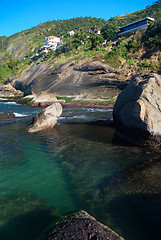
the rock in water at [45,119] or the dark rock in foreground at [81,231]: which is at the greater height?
the rock in water at [45,119]

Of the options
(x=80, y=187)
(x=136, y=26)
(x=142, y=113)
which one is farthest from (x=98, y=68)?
(x=80, y=187)

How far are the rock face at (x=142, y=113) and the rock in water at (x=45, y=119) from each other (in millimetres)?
4617

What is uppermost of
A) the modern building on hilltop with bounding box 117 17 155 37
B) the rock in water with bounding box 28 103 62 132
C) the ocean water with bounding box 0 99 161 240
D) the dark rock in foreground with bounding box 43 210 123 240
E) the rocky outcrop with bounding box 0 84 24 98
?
the modern building on hilltop with bounding box 117 17 155 37

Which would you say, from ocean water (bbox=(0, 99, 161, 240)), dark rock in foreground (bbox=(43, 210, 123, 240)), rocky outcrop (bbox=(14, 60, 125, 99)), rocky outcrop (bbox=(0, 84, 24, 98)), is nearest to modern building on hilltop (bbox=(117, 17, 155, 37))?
rocky outcrop (bbox=(14, 60, 125, 99))

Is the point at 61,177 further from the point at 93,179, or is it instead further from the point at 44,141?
the point at 44,141

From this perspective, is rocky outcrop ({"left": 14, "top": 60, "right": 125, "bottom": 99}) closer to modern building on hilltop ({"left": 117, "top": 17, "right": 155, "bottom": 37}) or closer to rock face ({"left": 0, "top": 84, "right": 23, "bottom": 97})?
rock face ({"left": 0, "top": 84, "right": 23, "bottom": 97})

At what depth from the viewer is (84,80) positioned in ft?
123

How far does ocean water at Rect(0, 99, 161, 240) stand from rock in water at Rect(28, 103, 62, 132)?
303cm

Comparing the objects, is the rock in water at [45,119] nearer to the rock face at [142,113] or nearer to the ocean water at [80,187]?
the ocean water at [80,187]

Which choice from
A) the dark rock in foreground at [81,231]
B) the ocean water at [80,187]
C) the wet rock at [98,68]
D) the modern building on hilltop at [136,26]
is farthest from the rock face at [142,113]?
the modern building on hilltop at [136,26]

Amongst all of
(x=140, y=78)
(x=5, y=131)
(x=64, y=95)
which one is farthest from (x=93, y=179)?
(x=64, y=95)

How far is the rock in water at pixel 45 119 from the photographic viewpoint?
36.8 feet

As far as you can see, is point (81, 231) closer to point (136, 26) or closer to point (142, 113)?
point (142, 113)

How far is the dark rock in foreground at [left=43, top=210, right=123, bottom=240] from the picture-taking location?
2.44 meters
